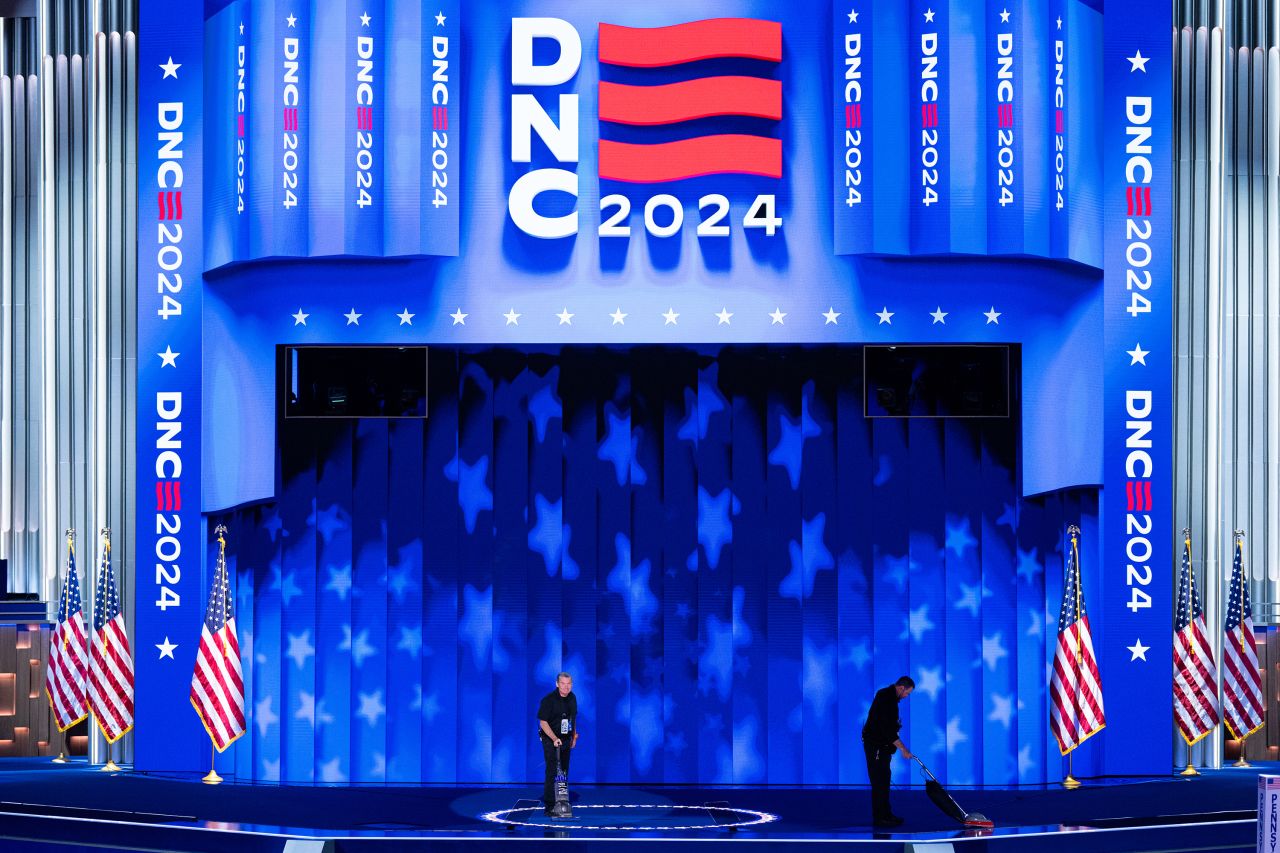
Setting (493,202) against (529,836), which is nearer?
(529,836)

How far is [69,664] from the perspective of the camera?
62.7 feet

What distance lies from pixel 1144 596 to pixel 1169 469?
1.28 m

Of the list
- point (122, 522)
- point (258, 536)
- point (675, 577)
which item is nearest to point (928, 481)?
point (675, 577)

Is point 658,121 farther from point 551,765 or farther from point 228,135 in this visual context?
point 551,765

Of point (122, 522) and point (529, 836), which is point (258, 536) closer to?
point (122, 522)

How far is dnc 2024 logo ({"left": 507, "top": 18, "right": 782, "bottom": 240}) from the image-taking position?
59.1ft

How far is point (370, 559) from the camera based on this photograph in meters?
19.1

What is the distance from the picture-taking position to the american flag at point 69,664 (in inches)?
752

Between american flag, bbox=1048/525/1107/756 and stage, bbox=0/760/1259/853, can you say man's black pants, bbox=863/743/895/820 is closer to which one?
stage, bbox=0/760/1259/853

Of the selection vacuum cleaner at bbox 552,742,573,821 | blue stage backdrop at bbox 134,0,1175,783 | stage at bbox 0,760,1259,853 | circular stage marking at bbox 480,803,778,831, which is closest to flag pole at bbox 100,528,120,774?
stage at bbox 0,760,1259,853

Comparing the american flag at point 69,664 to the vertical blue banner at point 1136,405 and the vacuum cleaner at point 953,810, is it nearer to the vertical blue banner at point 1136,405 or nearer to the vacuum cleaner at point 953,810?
the vacuum cleaner at point 953,810

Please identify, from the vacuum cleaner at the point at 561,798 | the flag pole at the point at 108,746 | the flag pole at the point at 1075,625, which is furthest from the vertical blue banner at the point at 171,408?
the flag pole at the point at 1075,625

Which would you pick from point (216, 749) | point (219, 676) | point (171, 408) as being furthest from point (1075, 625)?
point (171, 408)

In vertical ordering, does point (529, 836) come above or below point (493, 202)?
below
